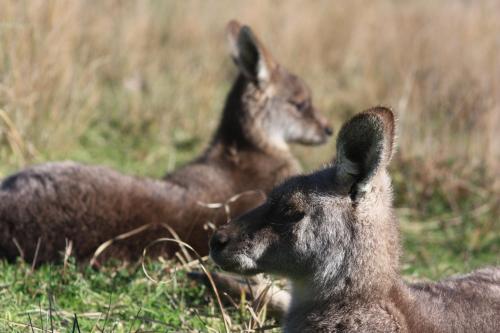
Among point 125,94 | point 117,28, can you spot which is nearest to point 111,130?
point 125,94

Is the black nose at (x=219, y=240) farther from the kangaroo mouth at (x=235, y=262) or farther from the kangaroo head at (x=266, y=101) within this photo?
the kangaroo head at (x=266, y=101)

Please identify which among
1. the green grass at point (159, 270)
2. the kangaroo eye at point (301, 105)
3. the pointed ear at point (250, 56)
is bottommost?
the green grass at point (159, 270)

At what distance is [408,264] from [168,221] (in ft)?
7.02

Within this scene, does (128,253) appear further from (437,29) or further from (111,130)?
(437,29)

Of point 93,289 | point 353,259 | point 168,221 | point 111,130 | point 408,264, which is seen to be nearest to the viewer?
point 353,259

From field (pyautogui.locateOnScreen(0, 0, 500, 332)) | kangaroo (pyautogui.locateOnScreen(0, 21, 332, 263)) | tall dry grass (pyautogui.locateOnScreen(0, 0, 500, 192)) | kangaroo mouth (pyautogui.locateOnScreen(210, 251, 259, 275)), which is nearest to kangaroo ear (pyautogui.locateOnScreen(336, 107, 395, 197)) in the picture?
kangaroo mouth (pyautogui.locateOnScreen(210, 251, 259, 275))

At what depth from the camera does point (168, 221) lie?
5496 mm

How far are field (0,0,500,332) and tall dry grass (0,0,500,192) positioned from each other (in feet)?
0.07

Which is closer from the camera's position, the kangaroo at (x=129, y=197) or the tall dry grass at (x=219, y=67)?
the kangaroo at (x=129, y=197)

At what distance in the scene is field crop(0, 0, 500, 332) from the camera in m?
4.99

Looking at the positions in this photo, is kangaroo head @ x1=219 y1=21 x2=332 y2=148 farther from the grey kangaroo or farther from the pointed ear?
the grey kangaroo

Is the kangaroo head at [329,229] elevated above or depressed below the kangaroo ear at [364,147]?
below

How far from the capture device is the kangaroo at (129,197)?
5.29m

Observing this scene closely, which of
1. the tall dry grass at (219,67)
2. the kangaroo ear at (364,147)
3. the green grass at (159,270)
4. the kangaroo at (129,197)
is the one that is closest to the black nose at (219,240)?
the green grass at (159,270)
